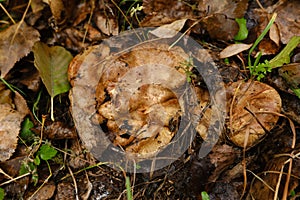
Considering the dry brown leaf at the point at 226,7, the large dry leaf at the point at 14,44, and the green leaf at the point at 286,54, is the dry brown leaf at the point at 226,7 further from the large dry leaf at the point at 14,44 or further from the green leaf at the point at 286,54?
the large dry leaf at the point at 14,44

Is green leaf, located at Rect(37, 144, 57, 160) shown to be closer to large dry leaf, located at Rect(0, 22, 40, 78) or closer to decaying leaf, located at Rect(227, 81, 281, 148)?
large dry leaf, located at Rect(0, 22, 40, 78)

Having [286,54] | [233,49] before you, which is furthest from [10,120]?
[286,54]

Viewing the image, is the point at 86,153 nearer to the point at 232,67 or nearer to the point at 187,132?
the point at 187,132

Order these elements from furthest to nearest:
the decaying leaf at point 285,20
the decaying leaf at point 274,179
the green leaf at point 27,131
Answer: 1. the green leaf at point 27,131
2. the decaying leaf at point 285,20
3. the decaying leaf at point 274,179

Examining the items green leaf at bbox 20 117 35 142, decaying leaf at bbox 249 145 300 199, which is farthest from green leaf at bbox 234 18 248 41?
green leaf at bbox 20 117 35 142

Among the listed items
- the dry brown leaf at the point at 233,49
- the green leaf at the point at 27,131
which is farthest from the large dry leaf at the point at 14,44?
the dry brown leaf at the point at 233,49

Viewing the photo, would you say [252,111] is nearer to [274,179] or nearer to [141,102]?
[274,179]
